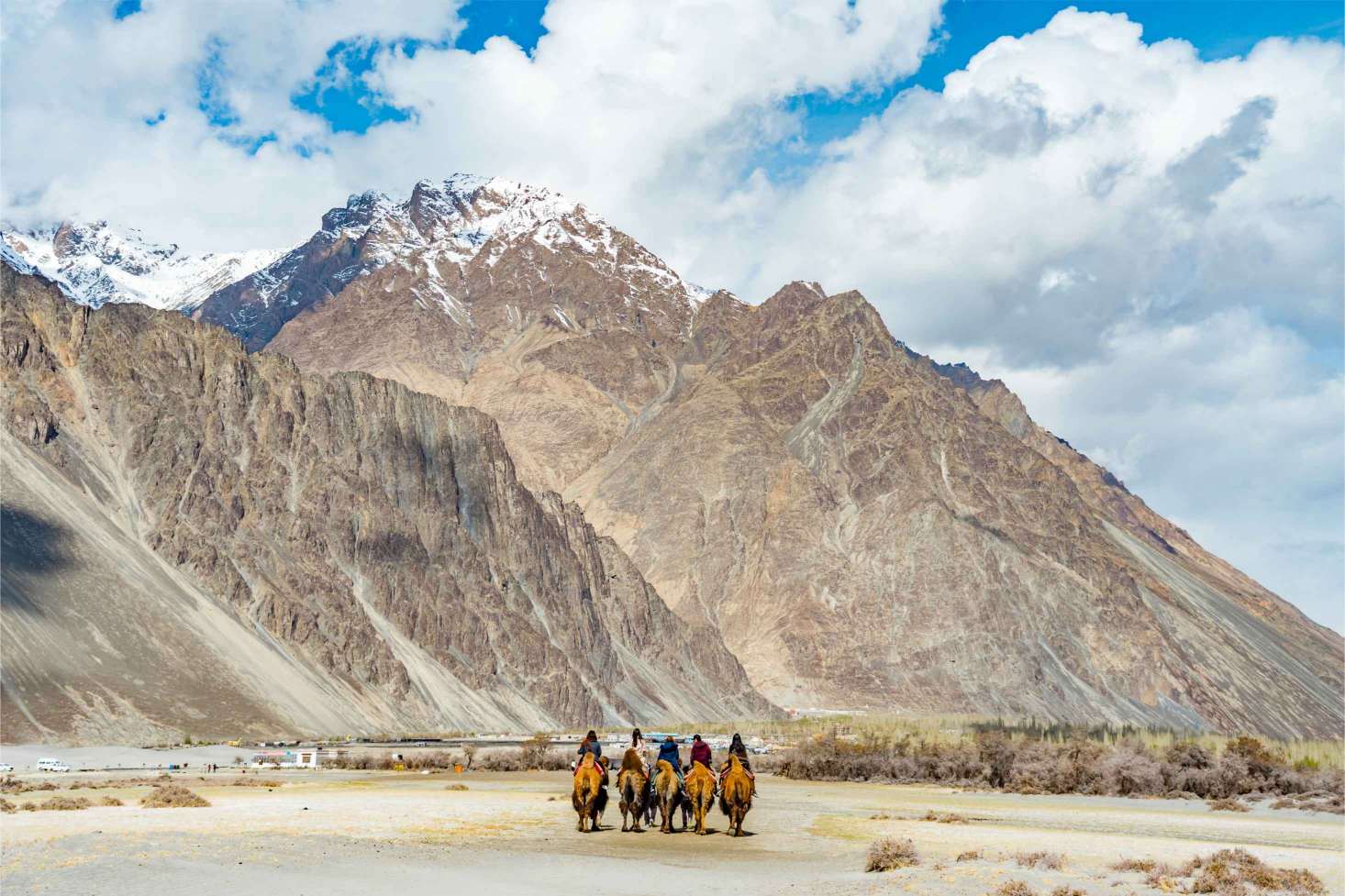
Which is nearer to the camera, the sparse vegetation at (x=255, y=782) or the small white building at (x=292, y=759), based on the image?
the sparse vegetation at (x=255, y=782)

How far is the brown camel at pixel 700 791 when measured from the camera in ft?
125

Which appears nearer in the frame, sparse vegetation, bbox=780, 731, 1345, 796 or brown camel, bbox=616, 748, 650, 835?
brown camel, bbox=616, 748, 650, 835

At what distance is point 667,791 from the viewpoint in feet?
126

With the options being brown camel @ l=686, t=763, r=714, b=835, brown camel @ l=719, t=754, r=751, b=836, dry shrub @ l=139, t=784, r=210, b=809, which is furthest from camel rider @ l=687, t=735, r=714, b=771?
dry shrub @ l=139, t=784, r=210, b=809

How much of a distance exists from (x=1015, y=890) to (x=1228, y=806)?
3203cm

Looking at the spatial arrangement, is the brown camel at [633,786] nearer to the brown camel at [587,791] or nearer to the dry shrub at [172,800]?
the brown camel at [587,791]

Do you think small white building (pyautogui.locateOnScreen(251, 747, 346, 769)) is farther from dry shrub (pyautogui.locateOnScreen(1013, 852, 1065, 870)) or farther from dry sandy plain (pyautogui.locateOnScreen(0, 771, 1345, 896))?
dry shrub (pyautogui.locateOnScreen(1013, 852, 1065, 870))

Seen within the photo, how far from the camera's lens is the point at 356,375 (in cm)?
16762

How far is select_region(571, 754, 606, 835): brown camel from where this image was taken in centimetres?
3841

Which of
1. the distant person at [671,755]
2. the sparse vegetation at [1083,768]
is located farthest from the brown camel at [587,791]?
the sparse vegetation at [1083,768]

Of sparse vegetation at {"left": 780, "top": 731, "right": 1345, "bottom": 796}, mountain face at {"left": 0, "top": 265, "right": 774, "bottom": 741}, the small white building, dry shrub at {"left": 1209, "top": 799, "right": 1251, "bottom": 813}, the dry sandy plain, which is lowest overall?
the dry sandy plain

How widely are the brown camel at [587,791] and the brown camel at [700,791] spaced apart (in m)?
2.40

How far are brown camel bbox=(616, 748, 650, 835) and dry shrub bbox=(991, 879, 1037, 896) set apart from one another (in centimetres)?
1381

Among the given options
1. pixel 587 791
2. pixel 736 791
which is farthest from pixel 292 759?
pixel 736 791
